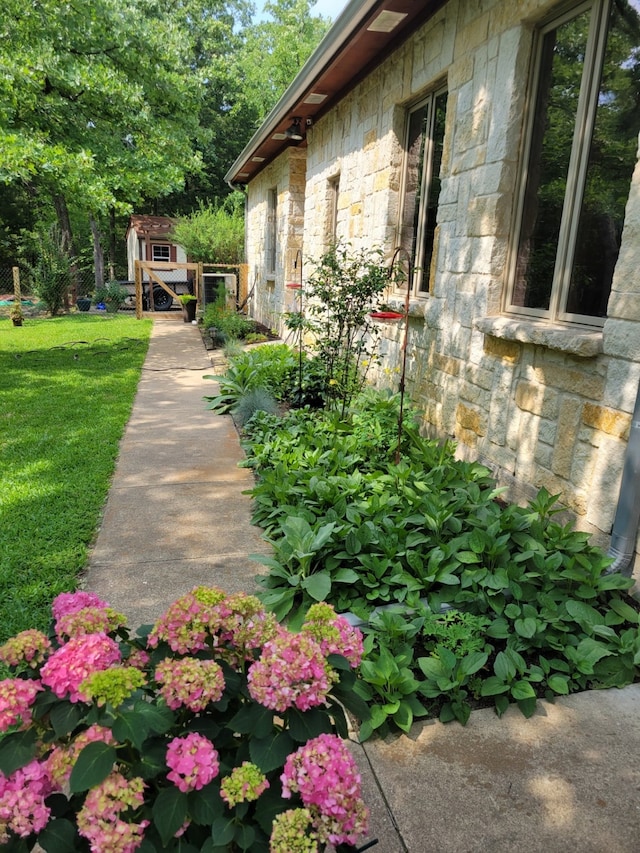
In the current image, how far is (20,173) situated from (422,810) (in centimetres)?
948

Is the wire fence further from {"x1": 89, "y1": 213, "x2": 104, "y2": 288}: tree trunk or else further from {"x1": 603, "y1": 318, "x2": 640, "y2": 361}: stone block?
{"x1": 603, "y1": 318, "x2": 640, "y2": 361}: stone block

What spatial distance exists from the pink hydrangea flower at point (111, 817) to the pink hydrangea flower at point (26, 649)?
310 mm

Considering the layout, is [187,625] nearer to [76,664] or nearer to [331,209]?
[76,664]

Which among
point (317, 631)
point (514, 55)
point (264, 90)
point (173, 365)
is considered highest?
point (264, 90)

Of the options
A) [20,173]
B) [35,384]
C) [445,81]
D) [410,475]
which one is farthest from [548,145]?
[20,173]

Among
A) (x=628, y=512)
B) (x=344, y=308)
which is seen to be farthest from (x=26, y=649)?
(x=344, y=308)

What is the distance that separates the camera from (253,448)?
4.85 meters

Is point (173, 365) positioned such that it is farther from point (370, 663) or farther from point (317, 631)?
point (317, 631)

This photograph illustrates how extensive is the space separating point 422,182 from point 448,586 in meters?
3.85

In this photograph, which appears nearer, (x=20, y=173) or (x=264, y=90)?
(x=20, y=173)

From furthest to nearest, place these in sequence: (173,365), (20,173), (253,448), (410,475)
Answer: (173,365) < (20,173) < (253,448) < (410,475)

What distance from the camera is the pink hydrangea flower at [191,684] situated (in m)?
1.17

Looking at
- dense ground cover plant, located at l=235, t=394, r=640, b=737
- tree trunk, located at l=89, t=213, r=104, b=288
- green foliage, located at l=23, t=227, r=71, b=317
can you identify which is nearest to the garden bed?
dense ground cover plant, located at l=235, t=394, r=640, b=737

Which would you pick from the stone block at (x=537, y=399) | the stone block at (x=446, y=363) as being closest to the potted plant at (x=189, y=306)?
the stone block at (x=446, y=363)
